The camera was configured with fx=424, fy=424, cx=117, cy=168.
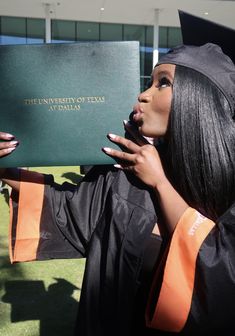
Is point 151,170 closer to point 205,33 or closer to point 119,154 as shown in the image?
point 119,154

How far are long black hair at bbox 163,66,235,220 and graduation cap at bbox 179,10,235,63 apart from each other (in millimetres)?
278

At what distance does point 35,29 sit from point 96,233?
20.1m

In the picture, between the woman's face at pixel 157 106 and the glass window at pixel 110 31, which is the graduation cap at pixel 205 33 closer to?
the woman's face at pixel 157 106

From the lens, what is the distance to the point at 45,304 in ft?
11.9

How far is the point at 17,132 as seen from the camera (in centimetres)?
148

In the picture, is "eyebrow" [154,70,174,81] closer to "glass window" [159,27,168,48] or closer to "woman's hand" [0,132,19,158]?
"woman's hand" [0,132,19,158]

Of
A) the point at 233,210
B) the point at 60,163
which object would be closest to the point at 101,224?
the point at 60,163

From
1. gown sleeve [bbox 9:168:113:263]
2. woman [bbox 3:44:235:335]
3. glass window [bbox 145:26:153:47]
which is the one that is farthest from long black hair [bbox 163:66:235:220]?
glass window [bbox 145:26:153:47]

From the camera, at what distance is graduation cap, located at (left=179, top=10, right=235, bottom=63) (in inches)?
59.3

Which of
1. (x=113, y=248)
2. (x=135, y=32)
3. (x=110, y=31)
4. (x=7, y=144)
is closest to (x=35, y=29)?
(x=110, y=31)

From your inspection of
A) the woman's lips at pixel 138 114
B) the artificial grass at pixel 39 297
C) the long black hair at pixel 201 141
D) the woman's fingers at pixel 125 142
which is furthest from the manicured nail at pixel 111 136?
the artificial grass at pixel 39 297

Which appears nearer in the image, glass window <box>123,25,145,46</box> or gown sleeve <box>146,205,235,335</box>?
gown sleeve <box>146,205,235,335</box>

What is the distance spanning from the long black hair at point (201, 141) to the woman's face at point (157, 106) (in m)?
0.02

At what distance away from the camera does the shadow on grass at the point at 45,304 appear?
3287mm
